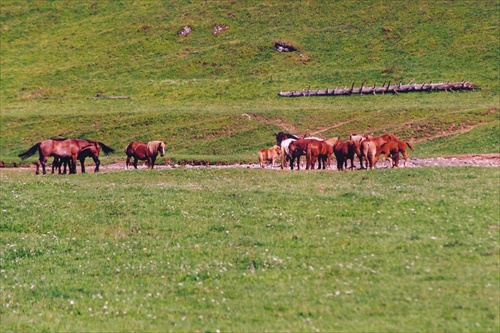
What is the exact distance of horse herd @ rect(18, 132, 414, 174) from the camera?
3234cm

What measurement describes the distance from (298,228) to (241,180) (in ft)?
30.8

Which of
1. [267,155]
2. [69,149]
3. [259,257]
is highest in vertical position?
[69,149]

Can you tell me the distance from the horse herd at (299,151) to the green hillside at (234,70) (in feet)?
17.3

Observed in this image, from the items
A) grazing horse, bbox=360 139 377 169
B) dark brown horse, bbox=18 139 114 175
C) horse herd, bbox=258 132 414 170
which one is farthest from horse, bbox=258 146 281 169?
dark brown horse, bbox=18 139 114 175

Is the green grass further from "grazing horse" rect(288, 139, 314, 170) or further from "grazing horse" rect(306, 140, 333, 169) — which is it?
"grazing horse" rect(288, 139, 314, 170)

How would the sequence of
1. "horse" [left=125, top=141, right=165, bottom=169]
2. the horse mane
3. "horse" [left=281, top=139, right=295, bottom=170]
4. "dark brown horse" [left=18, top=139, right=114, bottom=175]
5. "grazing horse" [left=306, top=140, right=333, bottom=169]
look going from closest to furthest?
"grazing horse" [left=306, top=140, right=333, bottom=169], "dark brown horse" [left=18, top=139, right=114, bottom=175], "horse" [left=281, top=139, right=295, bottom=170], the horse mane, "horse" [left=125, top=141, right=165, bottom=169]

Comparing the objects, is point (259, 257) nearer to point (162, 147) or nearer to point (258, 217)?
point (258, 217)

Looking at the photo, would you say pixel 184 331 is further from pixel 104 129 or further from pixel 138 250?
pixel 104 129

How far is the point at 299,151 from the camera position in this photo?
34844 mm

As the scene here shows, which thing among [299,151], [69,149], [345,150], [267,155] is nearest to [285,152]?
[267,155]

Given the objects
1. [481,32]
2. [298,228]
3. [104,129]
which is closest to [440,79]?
[481,32]

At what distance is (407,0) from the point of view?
77.7 m

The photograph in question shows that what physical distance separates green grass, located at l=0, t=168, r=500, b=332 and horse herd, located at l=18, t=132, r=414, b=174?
637 centimetres

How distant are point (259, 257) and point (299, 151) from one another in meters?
18.5
